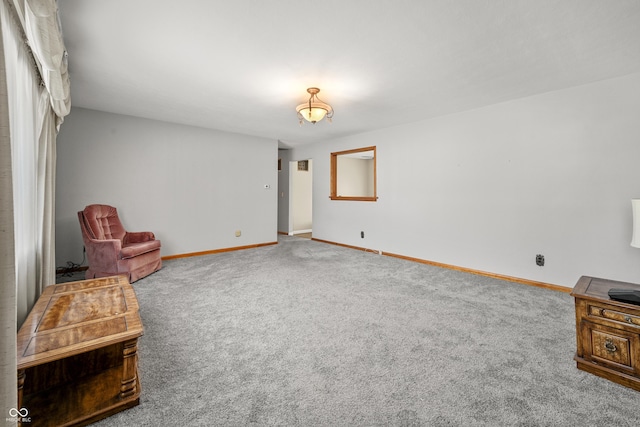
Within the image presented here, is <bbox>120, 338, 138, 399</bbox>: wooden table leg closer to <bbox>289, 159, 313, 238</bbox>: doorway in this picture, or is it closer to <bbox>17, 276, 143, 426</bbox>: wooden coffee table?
<bbox>17, 276, 143, 426</bbox>: wooden coffee table

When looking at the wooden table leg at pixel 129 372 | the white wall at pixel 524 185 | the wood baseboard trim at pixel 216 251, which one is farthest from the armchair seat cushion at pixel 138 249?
the white wall at pixel 524 185

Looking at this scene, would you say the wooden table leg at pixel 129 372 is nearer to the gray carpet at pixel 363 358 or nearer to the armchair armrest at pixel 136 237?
the gray carpet at pixel 363 358

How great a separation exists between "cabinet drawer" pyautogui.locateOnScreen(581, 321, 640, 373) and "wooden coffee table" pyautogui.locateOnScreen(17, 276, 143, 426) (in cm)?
269

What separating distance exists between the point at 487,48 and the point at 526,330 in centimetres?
241

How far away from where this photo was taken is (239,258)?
4.90 m

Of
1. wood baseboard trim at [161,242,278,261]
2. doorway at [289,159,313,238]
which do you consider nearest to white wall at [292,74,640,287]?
wood baseboard trim at [161,242,278,261]

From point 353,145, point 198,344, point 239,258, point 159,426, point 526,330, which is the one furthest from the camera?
point 353,145

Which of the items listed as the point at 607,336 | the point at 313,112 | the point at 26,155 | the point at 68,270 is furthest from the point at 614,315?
the point at 68,270

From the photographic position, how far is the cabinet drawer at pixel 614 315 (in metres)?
1.60

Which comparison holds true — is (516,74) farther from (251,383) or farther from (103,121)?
(103,121)

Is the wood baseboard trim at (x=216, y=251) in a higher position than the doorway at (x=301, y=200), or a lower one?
lower

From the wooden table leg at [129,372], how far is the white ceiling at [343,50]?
7.07 feet

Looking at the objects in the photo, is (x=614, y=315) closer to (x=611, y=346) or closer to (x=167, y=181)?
(x=611, y=346)

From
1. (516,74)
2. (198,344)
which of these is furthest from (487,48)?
(198,344)
